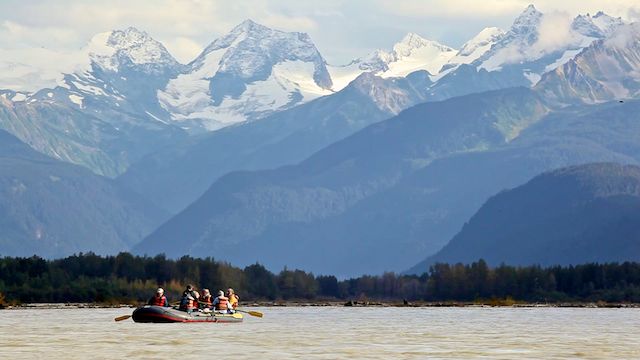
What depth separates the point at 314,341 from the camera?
15862cm

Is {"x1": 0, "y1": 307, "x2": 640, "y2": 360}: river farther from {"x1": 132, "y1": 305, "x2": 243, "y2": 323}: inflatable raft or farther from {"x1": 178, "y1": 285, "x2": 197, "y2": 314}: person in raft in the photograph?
{"x1": 178, "y1": 285, "x2": 197, "y2": 314}: person in raft

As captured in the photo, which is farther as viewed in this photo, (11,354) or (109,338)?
(109,338)

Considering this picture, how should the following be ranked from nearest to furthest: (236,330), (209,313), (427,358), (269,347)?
(427,358) < (269,347) < (236,330) < (209,313)

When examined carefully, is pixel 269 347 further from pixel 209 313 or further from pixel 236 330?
pixel 209 313

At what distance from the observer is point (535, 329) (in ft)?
609

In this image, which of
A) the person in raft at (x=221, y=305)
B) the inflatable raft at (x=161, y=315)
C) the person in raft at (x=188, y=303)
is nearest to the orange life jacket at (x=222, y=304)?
the person in raft at (x=221, y=305)

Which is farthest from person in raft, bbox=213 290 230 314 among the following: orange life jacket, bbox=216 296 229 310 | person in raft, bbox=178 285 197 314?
person in raft, bbox=178 285 197 314

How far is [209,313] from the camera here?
19200cm

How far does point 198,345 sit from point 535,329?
47384 millimetres

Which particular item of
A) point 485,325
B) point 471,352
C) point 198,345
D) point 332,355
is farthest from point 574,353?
point 485,325

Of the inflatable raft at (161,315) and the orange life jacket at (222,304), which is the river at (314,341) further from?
the orange life jacket at (222,304)

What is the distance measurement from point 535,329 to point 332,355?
51.4 metres

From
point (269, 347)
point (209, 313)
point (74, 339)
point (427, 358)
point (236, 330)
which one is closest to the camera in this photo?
point (427, 358)

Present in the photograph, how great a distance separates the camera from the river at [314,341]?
139375mm
